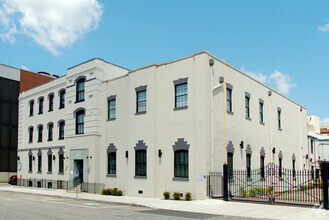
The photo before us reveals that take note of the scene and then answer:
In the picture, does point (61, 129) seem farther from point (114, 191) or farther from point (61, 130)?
point (114, 191)

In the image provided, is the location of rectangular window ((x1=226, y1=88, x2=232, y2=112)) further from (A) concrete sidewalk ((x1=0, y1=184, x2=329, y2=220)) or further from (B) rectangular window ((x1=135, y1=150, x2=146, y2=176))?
(A) concrete sidewalk ((x1=0, y1=184, x2=329, y2=220))

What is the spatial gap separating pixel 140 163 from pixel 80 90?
33.5 feet

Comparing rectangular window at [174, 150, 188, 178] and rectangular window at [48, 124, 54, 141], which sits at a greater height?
rectangular window at [48, 124, 54, 141]

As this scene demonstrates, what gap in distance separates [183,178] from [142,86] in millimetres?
7533

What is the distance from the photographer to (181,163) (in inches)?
859

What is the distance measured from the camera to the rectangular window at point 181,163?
21562 millimetres

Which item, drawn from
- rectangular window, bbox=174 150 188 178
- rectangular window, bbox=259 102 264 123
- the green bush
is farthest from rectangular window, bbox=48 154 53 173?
rectangular window, bbox=259 102 264 123

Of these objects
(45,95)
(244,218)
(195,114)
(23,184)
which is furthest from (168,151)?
(23,184)

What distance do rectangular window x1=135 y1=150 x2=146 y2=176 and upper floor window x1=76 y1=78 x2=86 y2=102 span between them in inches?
345

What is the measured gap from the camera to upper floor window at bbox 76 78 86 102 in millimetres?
30016

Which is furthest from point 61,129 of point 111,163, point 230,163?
point 230,163

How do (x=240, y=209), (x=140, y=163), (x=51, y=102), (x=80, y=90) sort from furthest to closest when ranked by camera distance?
1. (x=51, y=102)
2. (x=80, y=90)
3. (x=140, y=163)
4. (x=240, y=209)

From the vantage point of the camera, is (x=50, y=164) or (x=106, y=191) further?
(x=50, y=164)

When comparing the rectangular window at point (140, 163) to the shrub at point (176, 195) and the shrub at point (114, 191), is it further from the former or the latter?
the shrub at point (176, 195)
